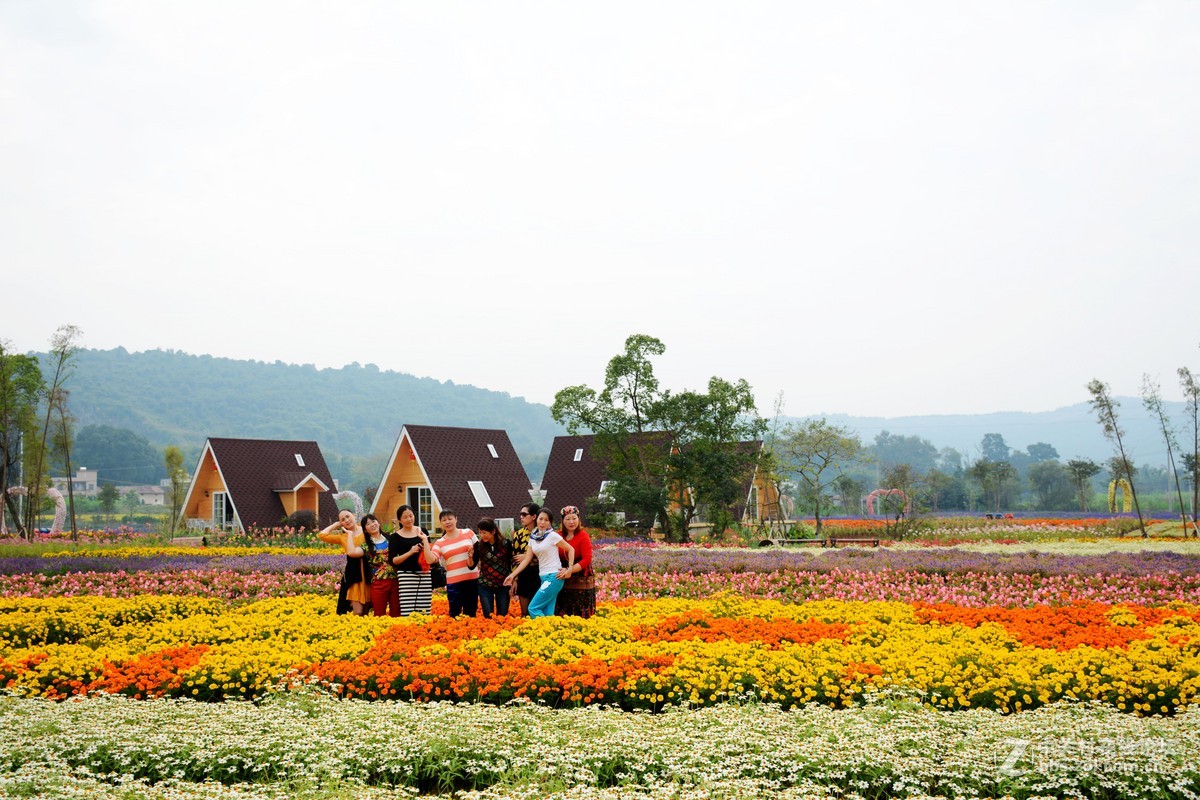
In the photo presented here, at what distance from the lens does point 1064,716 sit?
651 cm

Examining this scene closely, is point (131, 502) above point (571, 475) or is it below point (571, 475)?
below

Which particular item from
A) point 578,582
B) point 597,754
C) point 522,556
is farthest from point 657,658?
point 522,556

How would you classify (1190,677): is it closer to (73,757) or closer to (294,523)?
(73,757)

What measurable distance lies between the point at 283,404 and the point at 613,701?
470 feet

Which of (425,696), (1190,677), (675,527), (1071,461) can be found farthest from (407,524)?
(1071,461)

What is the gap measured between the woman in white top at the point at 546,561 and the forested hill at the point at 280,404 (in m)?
104

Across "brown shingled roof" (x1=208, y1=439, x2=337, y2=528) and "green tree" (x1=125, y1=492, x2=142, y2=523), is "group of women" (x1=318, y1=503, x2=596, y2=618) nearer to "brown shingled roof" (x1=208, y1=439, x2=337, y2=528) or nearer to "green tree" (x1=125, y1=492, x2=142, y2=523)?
"brown shingled roof" (x1=208, y1=439, x2=337, y2=528)

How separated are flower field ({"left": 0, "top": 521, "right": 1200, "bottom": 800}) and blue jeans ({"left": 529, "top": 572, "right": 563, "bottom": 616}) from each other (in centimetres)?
45

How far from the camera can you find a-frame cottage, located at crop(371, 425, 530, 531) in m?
33.2

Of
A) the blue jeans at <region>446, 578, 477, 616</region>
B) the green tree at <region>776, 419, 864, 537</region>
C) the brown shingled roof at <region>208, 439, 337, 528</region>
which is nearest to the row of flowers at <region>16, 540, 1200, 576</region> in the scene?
the blue jeans at <region>446, 578, 477, 616</region>

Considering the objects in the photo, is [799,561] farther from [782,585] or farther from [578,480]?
[578,480]

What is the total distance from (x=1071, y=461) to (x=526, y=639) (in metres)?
58.8

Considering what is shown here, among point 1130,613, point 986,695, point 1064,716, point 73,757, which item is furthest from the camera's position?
point 1130,613

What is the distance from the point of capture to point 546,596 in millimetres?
10727
